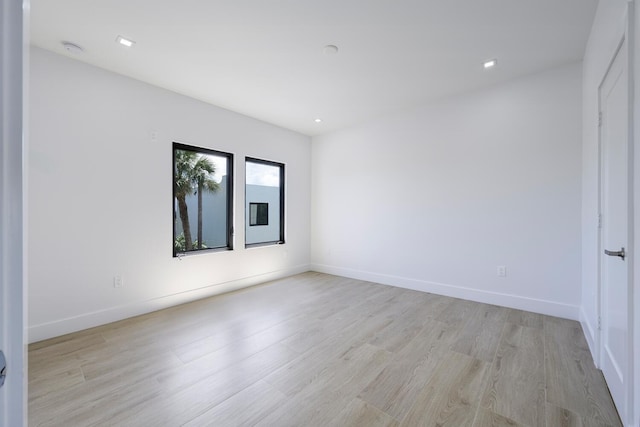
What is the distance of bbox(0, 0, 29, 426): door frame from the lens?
17.5 inches

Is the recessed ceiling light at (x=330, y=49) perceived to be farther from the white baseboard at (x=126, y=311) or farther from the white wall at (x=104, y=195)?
the white baseboard at (x=126, y=311)

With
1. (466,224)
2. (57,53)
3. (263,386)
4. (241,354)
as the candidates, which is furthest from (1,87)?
(466,224)

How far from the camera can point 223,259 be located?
158 inches

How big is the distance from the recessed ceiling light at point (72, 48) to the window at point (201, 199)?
119cm

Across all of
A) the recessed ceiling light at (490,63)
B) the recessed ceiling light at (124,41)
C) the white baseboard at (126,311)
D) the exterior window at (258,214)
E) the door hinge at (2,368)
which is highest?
the recessed ceiling light at (490,63)

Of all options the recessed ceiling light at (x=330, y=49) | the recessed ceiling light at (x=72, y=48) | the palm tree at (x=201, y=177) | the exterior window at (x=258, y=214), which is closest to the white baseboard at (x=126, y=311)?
the palm tree at (x=201, y=177)

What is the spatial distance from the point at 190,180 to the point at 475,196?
151 inches

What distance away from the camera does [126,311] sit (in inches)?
122

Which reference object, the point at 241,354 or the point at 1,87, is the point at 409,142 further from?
the point at 1,87

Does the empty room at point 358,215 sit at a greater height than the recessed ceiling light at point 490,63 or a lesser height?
lesser

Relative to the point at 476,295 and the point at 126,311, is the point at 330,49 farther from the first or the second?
the point at 126,311

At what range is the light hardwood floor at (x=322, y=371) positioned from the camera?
1.65 meters

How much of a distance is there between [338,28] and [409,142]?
7.30 ft

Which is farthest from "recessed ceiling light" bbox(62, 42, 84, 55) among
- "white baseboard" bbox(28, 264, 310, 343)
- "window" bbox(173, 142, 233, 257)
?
"white baseboard" bbox(28, 264, 310, 343)
